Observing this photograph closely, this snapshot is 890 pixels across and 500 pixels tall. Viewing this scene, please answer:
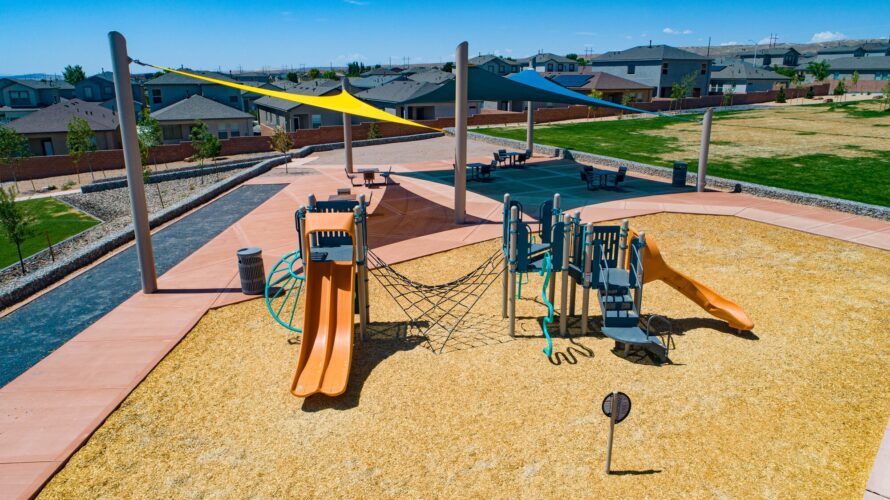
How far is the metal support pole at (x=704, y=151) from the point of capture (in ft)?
63.6

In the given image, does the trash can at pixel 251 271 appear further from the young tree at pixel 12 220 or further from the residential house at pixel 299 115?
the residential house at pixel 299 115

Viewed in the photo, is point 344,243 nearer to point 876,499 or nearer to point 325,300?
point 325,300

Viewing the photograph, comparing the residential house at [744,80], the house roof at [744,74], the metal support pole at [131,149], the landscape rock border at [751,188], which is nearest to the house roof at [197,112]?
the landscape rock border at [751,188]

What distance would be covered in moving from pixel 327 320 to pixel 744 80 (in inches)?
3554

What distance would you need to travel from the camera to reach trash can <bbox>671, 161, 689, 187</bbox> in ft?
70.2

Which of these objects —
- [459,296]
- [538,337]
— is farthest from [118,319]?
[538,337]

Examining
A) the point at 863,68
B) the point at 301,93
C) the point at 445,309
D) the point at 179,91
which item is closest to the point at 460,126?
the point at 445,309

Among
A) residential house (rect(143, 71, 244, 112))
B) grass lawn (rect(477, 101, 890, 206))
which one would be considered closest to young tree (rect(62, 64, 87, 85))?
residential house (rect(143, 71, 244, 112))

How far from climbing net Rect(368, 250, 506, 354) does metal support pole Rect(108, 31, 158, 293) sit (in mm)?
4598

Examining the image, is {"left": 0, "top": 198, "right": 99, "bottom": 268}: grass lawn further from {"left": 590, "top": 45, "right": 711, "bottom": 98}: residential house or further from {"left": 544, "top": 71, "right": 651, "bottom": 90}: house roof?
{"left": 590, "top": 45, "right": 711, "bottom": 98}: residential house

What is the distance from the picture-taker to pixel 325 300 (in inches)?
352

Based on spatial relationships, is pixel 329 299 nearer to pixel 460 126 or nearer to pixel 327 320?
pixel 327 320

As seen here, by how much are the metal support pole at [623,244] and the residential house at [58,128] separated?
48.2 meters

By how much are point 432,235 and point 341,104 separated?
20.0 feet
